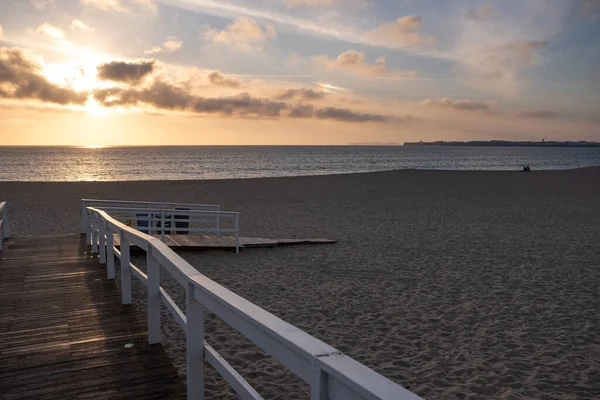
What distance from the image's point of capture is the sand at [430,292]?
5.39 metres

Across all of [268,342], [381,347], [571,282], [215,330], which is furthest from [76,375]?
[571,282]

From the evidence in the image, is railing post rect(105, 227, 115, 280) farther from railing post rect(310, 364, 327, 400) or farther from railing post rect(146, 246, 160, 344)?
railing post rect(310, 364, 327, 400)

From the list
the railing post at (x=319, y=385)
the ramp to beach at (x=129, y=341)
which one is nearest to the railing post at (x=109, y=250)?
the ramp to beach at (x=129, y=341)

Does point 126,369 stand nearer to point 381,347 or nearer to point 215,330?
point 215,330

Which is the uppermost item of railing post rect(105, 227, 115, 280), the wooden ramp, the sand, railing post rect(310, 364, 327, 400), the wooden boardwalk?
railing post rect(310, 364, 327, 400)

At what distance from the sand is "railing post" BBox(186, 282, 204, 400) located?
188 cm

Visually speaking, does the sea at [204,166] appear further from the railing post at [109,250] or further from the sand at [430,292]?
the railing post at [109,250]

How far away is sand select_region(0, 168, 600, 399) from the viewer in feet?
17.7

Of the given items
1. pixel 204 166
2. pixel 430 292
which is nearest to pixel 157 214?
pixel 430 292

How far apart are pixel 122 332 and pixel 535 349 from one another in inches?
195

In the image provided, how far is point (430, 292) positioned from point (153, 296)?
229 inches

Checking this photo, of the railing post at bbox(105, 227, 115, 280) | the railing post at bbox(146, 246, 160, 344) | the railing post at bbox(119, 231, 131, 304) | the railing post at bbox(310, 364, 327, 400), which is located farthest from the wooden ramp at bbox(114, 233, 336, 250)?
the railing post at bbox(310, 364, 327, 400)

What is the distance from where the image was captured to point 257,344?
1.97 m

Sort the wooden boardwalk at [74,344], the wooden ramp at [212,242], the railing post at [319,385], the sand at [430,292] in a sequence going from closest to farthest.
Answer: the railing post at [319,385], the wooden boardwalk at [74,344], the sand at [430,292], the wooden ramp at [212,242]
